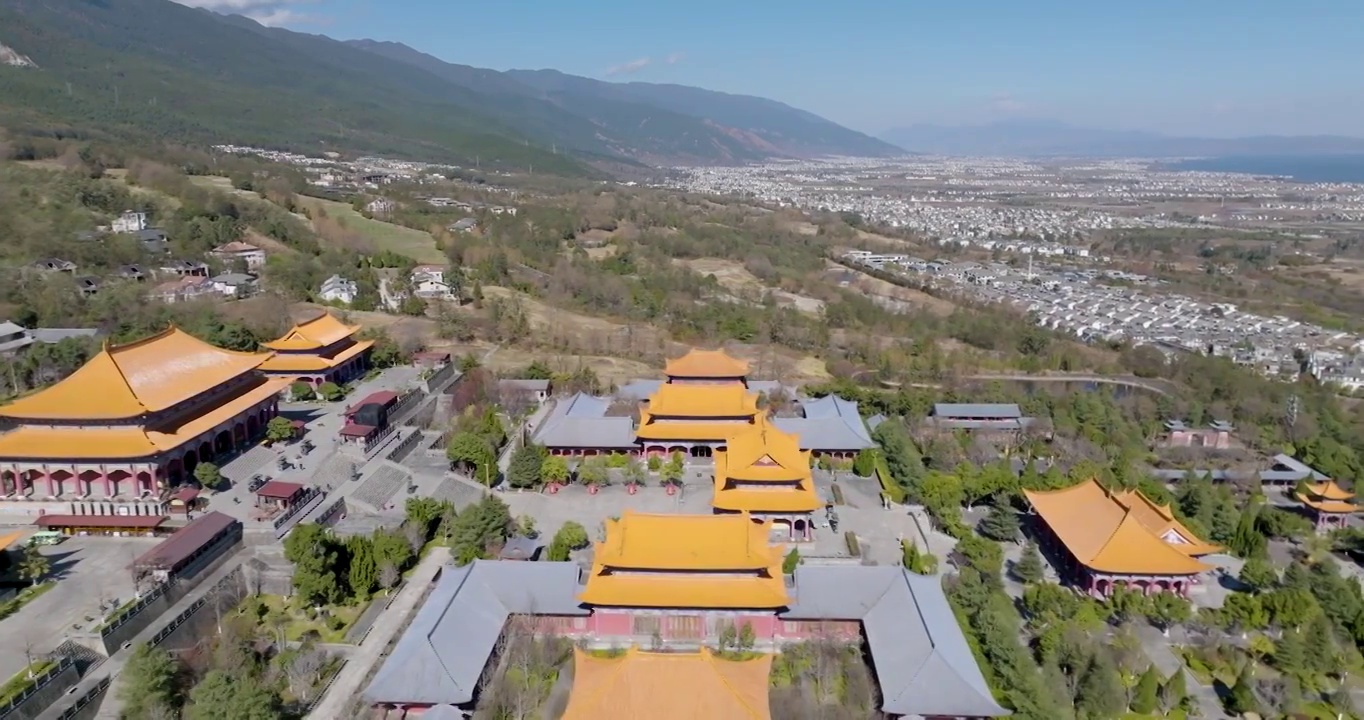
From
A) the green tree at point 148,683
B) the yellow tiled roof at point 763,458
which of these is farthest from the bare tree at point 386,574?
the yellow tiled roof at point 763,458

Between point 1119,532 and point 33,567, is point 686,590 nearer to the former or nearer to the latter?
point 1119,532

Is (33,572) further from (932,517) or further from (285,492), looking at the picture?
(932,517)

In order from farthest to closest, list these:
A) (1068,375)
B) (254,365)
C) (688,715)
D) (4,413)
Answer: (1068,375)
(254,365)
(4,413)
(688,715)

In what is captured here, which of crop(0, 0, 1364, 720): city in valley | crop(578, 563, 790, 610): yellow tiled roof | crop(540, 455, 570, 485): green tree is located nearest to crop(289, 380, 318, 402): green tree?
crop(0, 0, 1364, 720): city in valley

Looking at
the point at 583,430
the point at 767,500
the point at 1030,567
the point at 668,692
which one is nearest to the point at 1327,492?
the point at 1030,567

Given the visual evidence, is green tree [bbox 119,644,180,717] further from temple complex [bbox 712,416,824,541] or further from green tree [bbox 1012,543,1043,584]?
green tree [bbox 1012,543,1043,584]

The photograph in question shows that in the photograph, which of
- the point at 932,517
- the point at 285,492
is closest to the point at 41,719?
the point at 285,492

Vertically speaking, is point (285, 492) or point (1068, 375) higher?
point (285, 492)
